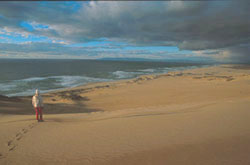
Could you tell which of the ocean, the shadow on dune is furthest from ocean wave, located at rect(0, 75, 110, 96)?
the shadow on dune

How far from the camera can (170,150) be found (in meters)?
3.87

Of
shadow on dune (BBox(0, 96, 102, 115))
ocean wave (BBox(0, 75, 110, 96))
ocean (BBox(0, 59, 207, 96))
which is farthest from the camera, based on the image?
ocean (BBox(0, 59, 207, 96))

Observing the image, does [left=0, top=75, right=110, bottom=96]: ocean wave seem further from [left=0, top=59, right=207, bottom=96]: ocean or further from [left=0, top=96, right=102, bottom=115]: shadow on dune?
[left=0, top=96, right=102, bottom=115]: shadow on dune

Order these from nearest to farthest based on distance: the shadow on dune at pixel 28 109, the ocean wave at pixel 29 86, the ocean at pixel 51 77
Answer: the shadow on dune at pixel 28 109, the ocean wave at pixel 29 86, the ocean at pixel 51 77

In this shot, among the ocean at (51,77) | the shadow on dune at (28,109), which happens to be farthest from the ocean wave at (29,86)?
the shadow on dune at (28,109)

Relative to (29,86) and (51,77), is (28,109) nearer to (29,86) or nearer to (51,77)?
(29,86)

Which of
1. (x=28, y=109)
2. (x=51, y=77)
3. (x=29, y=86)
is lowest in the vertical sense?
(x=28, y=109)

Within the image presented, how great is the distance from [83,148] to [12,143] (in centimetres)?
232

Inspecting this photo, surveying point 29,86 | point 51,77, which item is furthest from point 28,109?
point 51,77

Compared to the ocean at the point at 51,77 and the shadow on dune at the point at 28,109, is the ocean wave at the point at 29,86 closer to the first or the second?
the ocean at the point at 51,77

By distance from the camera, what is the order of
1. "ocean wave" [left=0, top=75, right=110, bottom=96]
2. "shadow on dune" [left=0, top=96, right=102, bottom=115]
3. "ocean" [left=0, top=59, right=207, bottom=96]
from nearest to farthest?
"shadow on dune" [left=0, top=96, right=102, bottom=115] → "ocean wave" [left=0, top=75, right=110, bottom=96] → "ocean" [left=0, top=59, right=207, bottom=96]

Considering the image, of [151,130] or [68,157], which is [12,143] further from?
[151,130]

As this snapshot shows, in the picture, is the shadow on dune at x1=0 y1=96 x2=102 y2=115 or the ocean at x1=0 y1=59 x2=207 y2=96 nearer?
the shadow on dune at x1=0 y1=96 x2=102 y2=115

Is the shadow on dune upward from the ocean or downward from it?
downward
